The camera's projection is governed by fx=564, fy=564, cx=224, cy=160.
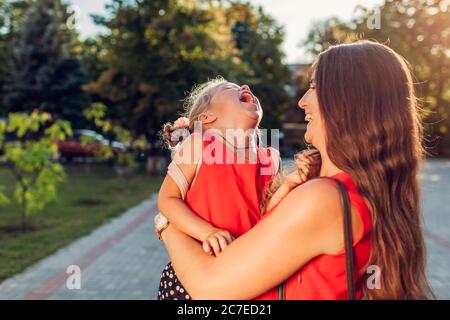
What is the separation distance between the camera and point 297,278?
1.25 metres

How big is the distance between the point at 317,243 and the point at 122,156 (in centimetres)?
1673

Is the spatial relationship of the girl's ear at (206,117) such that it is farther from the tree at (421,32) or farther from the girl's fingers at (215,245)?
the tree at (421,32)

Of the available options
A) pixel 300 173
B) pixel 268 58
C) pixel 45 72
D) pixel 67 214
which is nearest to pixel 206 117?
pixel 300 173

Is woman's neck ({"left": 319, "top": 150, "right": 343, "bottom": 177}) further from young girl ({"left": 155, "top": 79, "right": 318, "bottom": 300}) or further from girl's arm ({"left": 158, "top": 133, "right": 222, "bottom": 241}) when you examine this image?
girl's arm ({"left": 158, "top": 133, "right": 222, "bottom": 241})

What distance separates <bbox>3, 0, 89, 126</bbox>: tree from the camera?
27.0 m

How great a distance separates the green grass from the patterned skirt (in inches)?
190

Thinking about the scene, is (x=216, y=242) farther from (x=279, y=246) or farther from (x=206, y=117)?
(x=206, y=117)

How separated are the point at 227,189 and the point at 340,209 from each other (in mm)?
421

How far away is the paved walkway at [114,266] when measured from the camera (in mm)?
5473

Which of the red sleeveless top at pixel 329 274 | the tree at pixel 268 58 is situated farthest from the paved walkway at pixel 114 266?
the tree at pixel 268 58

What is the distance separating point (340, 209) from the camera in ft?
3.90

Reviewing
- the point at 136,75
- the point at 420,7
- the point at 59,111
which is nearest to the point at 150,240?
the point at 136,75
